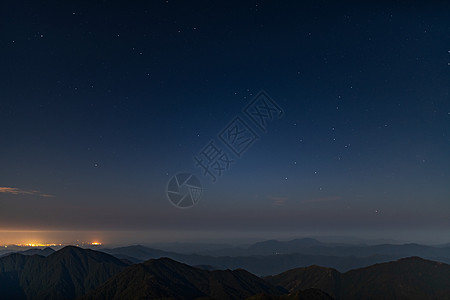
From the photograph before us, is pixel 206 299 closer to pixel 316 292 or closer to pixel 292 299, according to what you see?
pixel 292 299

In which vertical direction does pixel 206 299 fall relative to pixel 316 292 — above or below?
above

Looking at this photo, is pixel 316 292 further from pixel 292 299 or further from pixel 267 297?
pixel 267 297

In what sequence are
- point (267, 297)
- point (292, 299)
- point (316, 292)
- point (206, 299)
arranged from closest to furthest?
1. point (206, 299)
2. point (267, 297)
3. point (292, 299)
4. point (316, 292)

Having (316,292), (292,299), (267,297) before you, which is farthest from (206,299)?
(316,292)

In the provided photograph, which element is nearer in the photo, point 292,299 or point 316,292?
point 292,299

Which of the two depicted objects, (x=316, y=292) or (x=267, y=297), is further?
(x=316, y=292)

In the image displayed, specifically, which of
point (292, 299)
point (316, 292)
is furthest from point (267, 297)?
point (316, 292)

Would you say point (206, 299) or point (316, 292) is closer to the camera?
point (206, 299)

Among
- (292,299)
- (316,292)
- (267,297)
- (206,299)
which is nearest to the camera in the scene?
(206,299)

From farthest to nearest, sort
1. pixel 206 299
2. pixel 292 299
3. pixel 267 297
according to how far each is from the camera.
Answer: pixel 292 299
pixel 267 297
pixel 206 299
